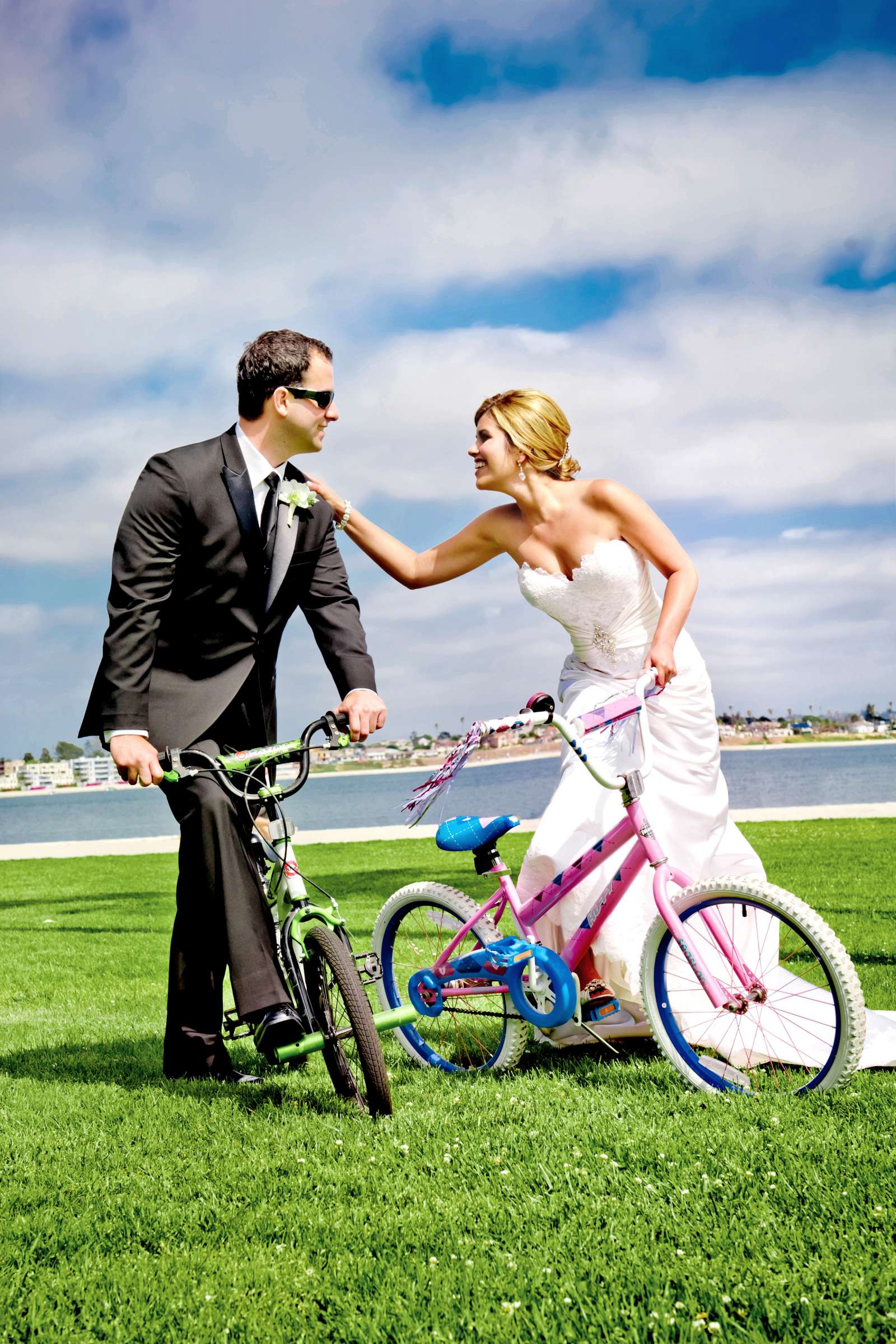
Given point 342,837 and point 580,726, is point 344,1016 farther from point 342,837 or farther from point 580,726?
point 342,837

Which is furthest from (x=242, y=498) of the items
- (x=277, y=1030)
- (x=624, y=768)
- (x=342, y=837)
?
(x=342, y=837)

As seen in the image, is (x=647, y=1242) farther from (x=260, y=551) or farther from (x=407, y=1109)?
(x=260, y=551)

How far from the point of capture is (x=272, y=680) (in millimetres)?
4715

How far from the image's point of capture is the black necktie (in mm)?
4450

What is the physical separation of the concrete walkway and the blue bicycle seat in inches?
671

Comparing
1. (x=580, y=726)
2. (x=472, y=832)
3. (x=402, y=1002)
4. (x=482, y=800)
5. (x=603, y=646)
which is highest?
(x=603, y=646)

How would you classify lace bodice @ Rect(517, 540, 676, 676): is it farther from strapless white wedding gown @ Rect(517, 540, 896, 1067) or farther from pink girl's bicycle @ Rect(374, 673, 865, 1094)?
pink girl's bicycle @ Rect(374, 673, 865, 1094)

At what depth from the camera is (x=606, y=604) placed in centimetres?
505

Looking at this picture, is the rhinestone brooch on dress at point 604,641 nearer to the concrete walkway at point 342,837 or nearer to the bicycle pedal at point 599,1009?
the bicycle pedal at point 599,1009

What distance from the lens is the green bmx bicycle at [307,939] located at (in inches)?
149

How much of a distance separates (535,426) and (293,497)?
4.22 ft

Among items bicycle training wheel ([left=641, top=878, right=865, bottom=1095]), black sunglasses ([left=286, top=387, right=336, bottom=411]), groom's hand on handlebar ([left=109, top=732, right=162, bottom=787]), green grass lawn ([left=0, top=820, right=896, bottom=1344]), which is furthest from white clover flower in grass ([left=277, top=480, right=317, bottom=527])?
green grass lawn ([left=0, top=820, right=896, bottom=1344])

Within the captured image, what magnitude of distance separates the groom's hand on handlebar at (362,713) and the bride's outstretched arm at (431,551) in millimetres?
1333

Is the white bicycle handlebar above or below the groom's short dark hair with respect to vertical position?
below
